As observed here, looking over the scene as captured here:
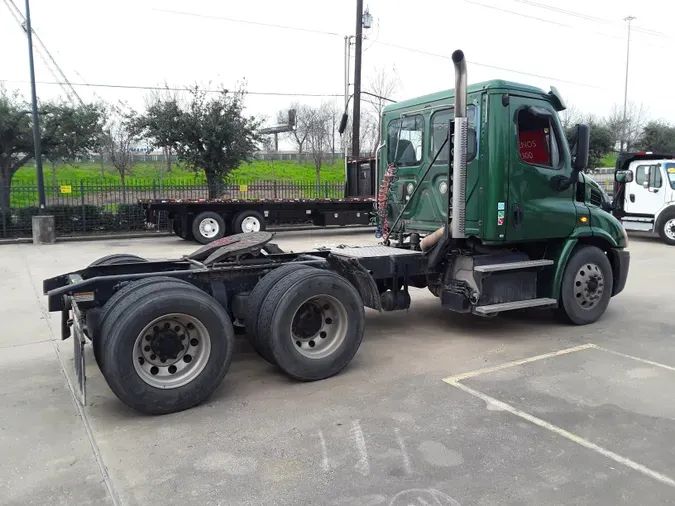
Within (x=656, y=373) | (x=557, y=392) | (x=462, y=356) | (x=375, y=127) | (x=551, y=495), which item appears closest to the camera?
(x=551, y=495)

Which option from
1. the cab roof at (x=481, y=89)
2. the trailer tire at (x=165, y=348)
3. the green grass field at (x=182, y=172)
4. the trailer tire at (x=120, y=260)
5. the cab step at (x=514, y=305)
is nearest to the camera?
the trailer tire at (x=165, y=348)

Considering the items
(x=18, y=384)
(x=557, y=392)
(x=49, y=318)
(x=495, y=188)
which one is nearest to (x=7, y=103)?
(x=49, y=318)

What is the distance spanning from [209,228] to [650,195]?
13.6 meters

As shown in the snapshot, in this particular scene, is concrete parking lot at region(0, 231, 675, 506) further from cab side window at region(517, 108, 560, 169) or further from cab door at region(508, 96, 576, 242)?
cab side window at region(517, 108, 560, 169)

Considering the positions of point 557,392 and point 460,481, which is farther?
point 557,392

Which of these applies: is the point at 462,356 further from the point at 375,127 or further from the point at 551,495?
the point at 375,127

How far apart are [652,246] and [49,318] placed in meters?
15.8

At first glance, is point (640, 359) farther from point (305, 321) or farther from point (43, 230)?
point (43, 230)

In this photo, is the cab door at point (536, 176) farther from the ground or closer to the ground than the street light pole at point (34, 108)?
closer to the ground

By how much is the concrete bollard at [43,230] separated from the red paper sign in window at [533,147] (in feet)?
50.5

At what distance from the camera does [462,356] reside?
601 cm

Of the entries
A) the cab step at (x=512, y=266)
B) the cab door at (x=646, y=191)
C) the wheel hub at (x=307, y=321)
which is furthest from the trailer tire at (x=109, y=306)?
the cab door at (x=646, y=191)

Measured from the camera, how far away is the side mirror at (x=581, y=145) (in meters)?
6.29

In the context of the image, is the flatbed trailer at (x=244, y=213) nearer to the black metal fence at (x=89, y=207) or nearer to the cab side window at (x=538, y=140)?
the black metal fence at (x=89, y=207)
